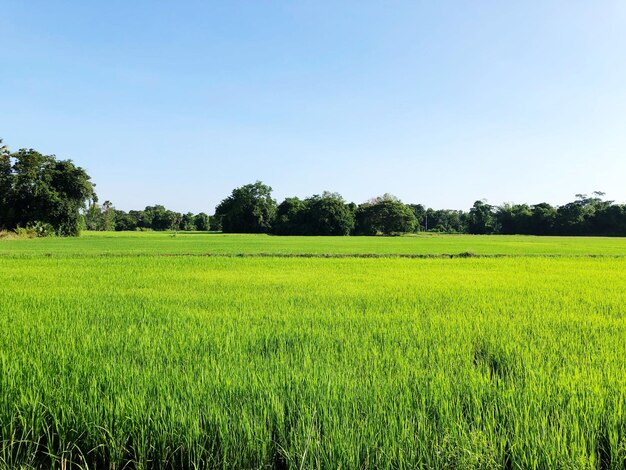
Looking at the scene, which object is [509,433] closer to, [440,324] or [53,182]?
[440,324]

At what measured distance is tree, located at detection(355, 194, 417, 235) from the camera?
7438 cm

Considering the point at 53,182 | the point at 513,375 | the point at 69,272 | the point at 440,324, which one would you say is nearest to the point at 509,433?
the point at 513,375

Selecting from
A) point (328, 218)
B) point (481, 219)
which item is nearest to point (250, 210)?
point (328, 218)

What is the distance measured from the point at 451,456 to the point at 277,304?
507cm

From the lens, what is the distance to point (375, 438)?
7.30 feet

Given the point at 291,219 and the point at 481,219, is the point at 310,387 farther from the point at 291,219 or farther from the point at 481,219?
the point at 481,219

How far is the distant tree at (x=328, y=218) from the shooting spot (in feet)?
234

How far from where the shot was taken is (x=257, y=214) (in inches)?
3066

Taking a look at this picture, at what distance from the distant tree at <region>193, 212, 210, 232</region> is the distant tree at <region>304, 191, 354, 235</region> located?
44.1 m

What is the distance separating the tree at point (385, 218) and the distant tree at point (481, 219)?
67.3ft

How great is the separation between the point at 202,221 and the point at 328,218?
49.4 metres

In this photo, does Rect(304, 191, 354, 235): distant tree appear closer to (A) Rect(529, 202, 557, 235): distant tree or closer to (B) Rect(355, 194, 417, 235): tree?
(B) Rect(355, 194, 417, 235): tree

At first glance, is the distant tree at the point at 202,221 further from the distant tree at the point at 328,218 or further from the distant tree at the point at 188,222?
the distant tree at the point at 328,218

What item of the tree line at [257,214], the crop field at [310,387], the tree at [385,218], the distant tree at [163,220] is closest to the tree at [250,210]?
the tree line at [257,214]
